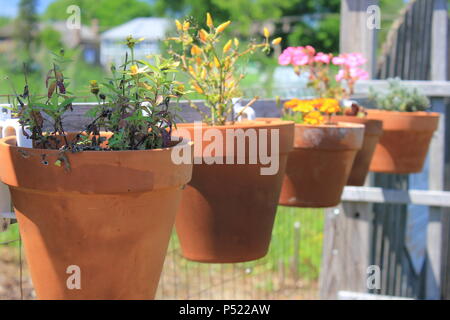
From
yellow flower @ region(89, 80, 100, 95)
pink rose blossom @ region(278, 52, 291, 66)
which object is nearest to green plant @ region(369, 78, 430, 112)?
pink rose blossom @ region(278, 52, 291, 66)

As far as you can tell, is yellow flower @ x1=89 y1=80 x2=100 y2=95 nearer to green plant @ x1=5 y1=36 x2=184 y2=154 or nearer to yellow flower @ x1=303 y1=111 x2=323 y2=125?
green plant @ x1=5 y1=36 x2=184 y2=154

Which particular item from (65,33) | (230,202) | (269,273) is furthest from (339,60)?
(65,33)

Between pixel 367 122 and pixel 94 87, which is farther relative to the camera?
pixel 367 122

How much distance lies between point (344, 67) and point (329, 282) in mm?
1159

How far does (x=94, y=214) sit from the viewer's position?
133cm

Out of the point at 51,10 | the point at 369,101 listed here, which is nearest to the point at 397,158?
the point at 369,101

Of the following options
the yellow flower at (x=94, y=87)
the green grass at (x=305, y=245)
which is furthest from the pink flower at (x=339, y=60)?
the green grass at (x=305, y=245)

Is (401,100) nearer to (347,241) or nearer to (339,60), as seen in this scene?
(339,60)

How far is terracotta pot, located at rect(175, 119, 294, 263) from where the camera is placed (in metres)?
1.83

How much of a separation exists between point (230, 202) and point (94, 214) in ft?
2.02

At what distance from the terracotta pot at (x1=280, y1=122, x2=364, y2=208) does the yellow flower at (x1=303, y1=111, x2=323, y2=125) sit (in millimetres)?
62

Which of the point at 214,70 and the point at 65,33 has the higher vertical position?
the point at 65,33

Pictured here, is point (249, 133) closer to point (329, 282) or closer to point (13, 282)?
point (329, 282)

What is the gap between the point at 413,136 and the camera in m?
3.20
